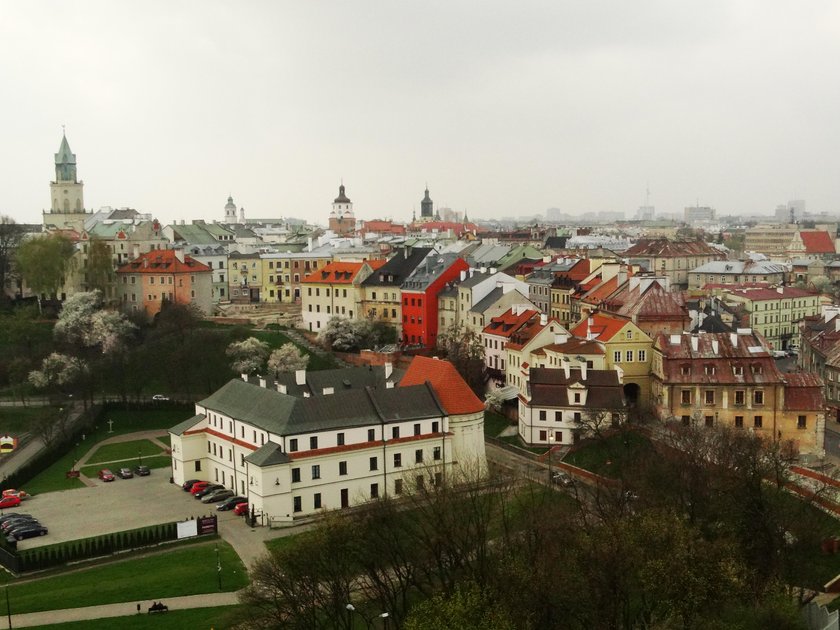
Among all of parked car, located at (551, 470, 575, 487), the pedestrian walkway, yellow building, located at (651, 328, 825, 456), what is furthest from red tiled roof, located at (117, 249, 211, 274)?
the pedestrian walkway

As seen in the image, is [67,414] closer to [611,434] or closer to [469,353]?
[469,353]

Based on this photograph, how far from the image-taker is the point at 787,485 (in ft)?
151

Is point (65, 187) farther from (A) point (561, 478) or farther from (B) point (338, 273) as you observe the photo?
(A) point (561, 478)

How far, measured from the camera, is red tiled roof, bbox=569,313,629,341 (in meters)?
68.0

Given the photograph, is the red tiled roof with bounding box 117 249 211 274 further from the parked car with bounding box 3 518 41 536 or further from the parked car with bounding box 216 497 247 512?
the parked car with bounding box 3 518 41 536

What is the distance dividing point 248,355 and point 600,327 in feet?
104

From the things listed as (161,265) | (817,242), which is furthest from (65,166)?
(817,242)

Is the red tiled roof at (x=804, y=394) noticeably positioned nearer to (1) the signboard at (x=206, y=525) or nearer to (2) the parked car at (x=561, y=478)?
(2) the parked car at (x=561, y=478)

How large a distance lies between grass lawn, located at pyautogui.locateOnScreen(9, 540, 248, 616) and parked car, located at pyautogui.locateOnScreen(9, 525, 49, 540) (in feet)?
19.4

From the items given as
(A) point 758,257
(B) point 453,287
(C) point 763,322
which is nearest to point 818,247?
(A) point 758,257

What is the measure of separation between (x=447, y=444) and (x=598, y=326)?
19.8 metres

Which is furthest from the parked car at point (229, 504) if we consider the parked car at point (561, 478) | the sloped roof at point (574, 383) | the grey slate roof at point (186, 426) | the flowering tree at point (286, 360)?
the flowering tree at point (286, 360)

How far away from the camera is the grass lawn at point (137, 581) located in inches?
A: 1624

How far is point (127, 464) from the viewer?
6481 centimetres
